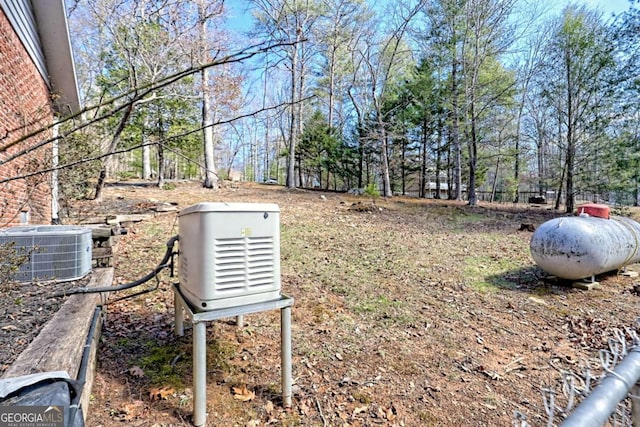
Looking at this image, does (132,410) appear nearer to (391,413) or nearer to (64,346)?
(64,346)

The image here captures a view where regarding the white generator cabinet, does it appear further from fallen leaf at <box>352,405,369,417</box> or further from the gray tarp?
fallen leaf at <box>352,405,369,417</box>

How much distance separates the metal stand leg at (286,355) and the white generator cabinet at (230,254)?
18 centimetres

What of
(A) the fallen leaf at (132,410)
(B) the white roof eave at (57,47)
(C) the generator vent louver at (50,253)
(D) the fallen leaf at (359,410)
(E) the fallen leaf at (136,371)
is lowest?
(D) the fallen leaf at (359,410)

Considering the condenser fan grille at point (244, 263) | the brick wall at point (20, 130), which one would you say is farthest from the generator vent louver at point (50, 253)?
the condenser fan grille at point (244, 263)

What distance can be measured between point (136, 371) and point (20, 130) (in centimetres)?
428

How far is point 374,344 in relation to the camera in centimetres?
318

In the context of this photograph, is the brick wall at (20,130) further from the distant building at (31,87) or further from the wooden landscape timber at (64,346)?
the wooden landscape timber at (64,346)

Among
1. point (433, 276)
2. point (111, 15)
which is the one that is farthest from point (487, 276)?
point (111, 15)

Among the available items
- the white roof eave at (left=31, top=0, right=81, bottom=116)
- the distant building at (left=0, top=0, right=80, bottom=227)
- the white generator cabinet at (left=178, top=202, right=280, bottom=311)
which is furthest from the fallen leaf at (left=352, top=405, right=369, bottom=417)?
the white roof eave at (left=31, top=0, right=81, bottom=116)

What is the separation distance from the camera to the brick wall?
4.36 meters

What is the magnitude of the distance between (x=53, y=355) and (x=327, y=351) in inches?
78.5

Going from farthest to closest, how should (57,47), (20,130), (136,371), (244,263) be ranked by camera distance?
1. (57,47)
2. (20,130)
3. (136,371)
4. (244,263)

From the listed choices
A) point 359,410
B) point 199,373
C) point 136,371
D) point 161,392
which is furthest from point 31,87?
point 359,410

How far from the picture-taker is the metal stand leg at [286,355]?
226 cm
